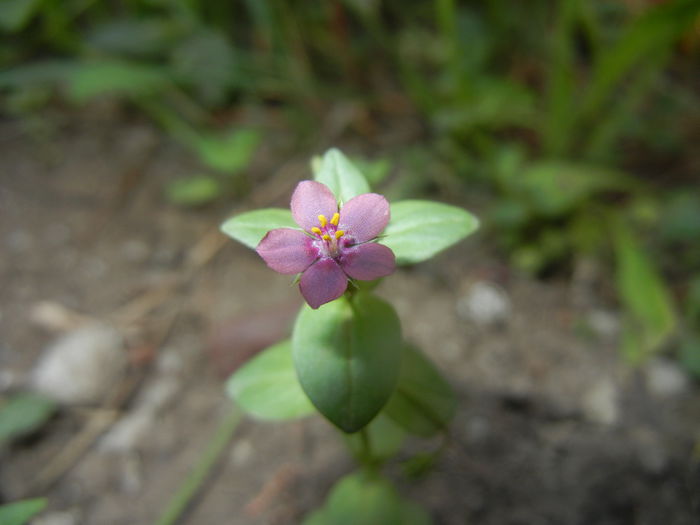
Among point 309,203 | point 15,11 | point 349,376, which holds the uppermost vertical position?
point 15,11

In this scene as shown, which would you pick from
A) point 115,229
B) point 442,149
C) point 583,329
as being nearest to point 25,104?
point 115,229

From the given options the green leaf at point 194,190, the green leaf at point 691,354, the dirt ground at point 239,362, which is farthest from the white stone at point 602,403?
the green leaf at point 194,190

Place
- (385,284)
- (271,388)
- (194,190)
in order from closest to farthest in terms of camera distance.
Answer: (271,388) < (385,284) < (194,190)

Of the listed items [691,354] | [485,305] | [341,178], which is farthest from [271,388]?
[691,354]

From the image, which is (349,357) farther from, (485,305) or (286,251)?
(485,305)

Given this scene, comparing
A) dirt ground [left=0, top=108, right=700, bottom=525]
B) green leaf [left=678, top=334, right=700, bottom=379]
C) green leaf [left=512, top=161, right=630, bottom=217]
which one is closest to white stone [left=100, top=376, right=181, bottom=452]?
dirt ground [left=0, top=108, right=700, bottom=525]

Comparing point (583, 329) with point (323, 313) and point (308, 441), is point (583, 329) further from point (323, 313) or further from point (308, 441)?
point (323, 313)

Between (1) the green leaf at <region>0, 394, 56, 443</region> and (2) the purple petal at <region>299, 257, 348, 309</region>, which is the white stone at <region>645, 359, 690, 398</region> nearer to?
(2) the purple petal at <region>299, 257, 348, 309</region>
